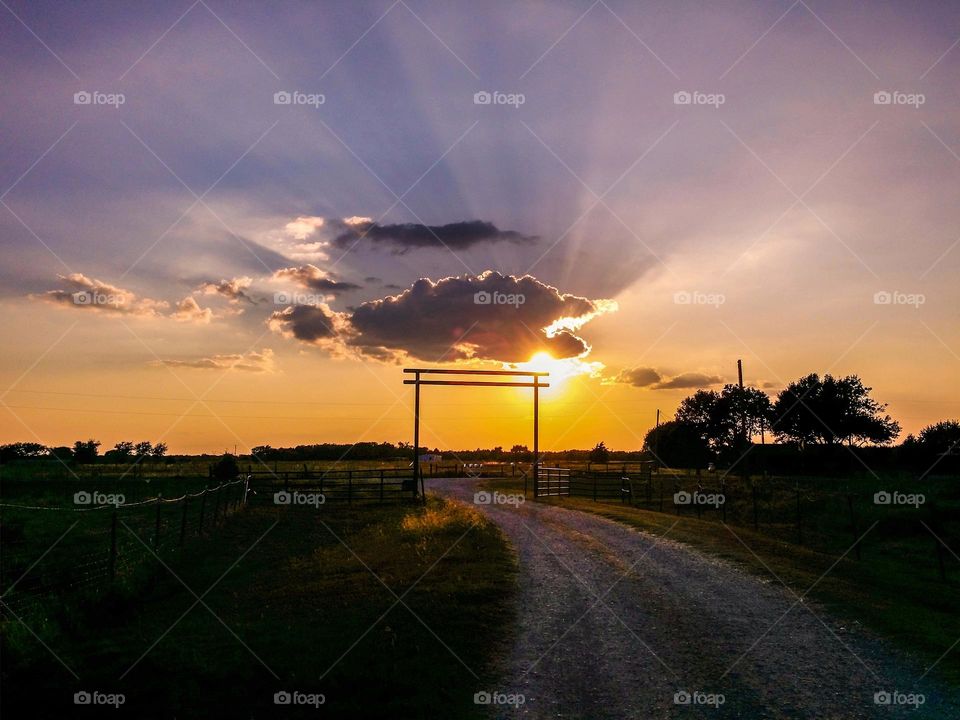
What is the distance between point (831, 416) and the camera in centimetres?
9331

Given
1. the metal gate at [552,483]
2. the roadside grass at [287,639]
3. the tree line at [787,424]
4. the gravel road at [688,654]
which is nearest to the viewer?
the gravel road at [688,654]

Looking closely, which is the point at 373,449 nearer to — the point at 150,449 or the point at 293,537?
the point at 150,449

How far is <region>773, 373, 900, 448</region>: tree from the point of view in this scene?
302 feet

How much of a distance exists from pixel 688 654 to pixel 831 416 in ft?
306

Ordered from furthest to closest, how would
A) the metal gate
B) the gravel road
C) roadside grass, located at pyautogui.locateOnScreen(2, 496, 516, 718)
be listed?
the metal gate < roadside grass, located at pyautogui.locateOnScreen(2, 496, 516, 718) < the gravel road

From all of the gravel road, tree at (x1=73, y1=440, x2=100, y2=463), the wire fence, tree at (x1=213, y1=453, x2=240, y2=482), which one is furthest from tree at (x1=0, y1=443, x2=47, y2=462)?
the gravel road

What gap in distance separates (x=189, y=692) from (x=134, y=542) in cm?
1380

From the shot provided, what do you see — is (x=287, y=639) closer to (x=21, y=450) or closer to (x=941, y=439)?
(x=941, y=439)

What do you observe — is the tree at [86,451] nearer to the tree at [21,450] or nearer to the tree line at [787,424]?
the tree at [21,450]

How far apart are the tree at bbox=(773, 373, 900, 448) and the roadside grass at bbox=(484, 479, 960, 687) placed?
6983 cm

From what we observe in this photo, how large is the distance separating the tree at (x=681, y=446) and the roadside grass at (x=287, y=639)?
3334 inches

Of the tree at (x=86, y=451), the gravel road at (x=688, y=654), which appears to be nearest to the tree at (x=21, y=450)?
the tree at (x=86, y=451)

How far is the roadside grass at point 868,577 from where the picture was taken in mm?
11810

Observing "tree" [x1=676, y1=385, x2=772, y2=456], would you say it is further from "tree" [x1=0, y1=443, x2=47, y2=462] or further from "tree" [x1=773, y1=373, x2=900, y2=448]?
"tree" [x1=0, y1=443, x2=47, y2=462]
